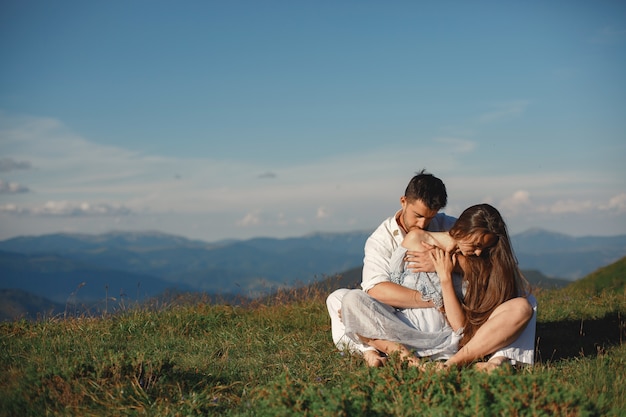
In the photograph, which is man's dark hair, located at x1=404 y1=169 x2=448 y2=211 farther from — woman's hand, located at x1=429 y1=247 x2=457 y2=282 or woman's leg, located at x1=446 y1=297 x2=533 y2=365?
woman's leg, located at x1=446 y1=297 x2=533 y2=365

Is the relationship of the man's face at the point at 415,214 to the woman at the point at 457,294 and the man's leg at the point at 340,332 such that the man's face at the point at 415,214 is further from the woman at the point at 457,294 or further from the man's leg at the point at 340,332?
the man's leg at the point at 340,332

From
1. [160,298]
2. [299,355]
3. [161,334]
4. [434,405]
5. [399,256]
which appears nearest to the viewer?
[434,405]

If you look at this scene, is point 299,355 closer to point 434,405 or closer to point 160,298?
point 434,405

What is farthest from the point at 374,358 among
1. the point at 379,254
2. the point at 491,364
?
the point at 379,254

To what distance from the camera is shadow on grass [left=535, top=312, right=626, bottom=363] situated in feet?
23.6

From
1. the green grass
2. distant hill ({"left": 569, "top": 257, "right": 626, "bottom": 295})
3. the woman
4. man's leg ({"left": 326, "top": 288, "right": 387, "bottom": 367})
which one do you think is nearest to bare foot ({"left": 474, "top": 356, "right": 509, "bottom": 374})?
the green grass

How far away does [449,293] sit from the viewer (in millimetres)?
6176

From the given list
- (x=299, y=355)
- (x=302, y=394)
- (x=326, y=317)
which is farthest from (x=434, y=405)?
(x=326, y=317)

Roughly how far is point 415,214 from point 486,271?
100 cm

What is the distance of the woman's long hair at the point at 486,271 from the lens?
6199 mm

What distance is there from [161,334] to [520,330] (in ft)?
15.9

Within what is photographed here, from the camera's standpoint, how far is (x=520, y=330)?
5938 millimetres

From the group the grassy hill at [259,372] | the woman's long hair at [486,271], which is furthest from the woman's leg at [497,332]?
the grassy hill at [259,372]

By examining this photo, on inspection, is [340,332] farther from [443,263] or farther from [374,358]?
[443,263]
